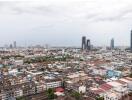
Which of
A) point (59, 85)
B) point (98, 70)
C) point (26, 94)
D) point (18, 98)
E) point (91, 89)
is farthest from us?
point (98, 70)

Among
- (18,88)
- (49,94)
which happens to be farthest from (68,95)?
(18,88)

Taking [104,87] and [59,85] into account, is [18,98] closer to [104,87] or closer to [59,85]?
[59,85]

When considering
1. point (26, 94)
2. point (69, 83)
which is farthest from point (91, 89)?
point (26, 94)

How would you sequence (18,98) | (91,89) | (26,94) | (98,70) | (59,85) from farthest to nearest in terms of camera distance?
(98,70), (59,85), (91,89), (26,94), (18,98)

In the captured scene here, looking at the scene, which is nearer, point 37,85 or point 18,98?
point 18,98

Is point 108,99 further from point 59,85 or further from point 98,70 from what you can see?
point 98,70

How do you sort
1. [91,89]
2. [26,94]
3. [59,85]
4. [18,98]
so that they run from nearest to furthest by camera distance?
[18,98]
[26,94]
[91,89]
[59,85]

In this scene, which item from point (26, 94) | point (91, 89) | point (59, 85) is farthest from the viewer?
point (59, 85)

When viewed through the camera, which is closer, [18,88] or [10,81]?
[18,88]

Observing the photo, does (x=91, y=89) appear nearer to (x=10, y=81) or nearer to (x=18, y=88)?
(x=18, y=88)
